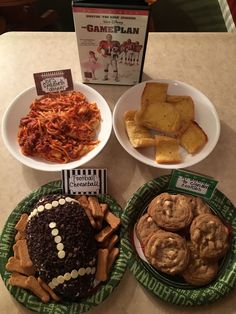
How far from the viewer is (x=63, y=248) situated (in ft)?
2.79

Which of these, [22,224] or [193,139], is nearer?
[22,224]

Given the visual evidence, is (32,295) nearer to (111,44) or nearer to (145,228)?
(145,228)

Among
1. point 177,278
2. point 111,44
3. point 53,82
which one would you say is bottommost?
point 177,278

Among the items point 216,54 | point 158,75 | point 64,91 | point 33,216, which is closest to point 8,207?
point 33,216

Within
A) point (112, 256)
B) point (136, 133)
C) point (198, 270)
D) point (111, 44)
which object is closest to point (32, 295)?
point (112, 256)

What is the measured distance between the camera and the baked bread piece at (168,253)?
875 millimetres

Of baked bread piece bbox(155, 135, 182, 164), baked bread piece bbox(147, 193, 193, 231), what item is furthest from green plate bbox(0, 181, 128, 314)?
baked bread piece bbox(155, 135, 182, 164)

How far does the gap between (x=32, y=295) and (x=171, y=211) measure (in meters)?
0.45

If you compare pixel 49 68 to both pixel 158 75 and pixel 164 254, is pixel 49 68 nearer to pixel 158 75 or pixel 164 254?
pixel 158 75

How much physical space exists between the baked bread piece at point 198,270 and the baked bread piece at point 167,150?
29 cm

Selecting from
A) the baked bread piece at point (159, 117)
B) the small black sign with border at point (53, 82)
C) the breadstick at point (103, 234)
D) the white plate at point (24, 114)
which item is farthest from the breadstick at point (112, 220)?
the small black sign with border at point (53, 82)

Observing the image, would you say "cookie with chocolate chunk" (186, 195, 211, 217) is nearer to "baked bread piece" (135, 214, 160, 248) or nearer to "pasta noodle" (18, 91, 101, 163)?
"baked bread piece" (135, 214, 160, 248)

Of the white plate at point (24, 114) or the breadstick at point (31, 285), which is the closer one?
the breadstick at point (31, 285)

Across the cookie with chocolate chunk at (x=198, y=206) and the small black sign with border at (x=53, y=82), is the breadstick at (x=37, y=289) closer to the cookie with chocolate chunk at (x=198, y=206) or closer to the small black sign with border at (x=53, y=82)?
the cookie with chocolate chunk at (x=198, y=206)
